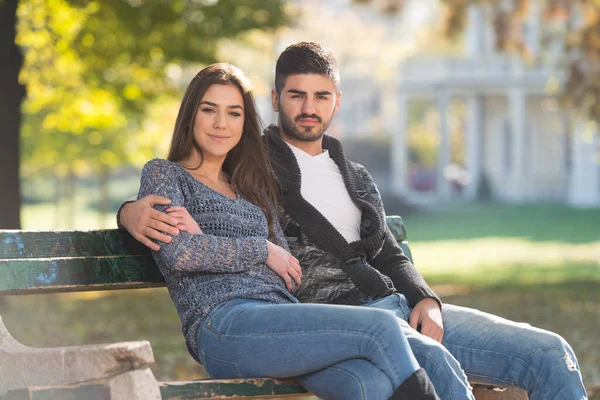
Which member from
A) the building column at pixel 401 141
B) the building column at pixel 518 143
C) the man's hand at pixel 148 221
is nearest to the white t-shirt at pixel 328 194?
the man's hand at pixel 148 221

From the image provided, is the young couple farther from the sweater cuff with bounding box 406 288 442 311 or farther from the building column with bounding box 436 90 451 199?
→ the building column with bounding box 436 90 451 199

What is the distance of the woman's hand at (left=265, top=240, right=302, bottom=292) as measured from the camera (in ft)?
13.2

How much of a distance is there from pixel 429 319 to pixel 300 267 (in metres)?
0.57

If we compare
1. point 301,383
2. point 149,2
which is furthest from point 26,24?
point 301,383

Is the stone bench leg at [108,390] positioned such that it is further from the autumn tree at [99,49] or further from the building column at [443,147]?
the building column at [443,147]

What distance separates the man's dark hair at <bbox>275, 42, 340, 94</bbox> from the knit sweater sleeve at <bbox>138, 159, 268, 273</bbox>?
2.46ft

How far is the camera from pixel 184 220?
12.7ft

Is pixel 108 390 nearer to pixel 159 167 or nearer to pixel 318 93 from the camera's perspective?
pixel 159 167

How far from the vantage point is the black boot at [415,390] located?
11.2 feet

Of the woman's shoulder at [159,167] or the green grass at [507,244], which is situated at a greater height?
the woman's shoulder at [159,167]

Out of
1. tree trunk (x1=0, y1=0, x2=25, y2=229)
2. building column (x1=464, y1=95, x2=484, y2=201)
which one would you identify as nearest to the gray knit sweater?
tree trunk (x1=0, y1=0, x2=25, y2=229)

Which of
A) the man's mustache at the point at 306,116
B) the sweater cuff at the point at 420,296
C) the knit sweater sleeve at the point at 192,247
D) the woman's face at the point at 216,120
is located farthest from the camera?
the man's mustache at the point at 306,116

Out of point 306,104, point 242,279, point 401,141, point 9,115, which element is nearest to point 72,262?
point 242,279

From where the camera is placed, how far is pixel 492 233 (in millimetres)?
26812
